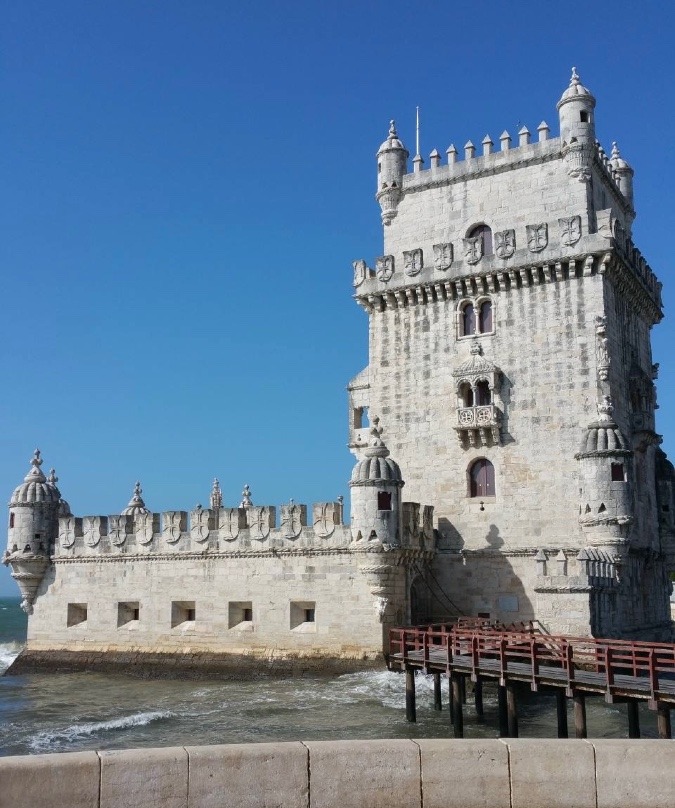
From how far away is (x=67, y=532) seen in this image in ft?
121

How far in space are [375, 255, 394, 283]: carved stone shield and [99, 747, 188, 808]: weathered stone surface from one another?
28.2 m

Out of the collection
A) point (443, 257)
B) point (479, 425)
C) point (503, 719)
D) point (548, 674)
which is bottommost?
point (503, 719)

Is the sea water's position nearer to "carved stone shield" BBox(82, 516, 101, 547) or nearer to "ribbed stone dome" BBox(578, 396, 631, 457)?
"carved stone shield" BBox(82, 516, 101, 547)

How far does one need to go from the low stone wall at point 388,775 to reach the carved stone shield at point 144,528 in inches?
1033

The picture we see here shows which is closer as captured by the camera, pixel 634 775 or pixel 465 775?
pixel 465 775

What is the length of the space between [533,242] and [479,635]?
1625 cm

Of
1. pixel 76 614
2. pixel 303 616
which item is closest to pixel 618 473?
pixel 303 616

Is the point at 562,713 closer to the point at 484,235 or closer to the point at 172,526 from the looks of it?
the point at 172,526

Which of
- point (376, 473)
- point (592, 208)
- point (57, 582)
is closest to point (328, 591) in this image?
point (376, 473)

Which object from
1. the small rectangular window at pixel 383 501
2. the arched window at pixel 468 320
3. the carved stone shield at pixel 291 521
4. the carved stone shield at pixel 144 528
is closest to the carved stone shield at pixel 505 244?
the arched window at pixel 468 320

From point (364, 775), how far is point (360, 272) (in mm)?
28628

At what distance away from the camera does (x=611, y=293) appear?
32906mm

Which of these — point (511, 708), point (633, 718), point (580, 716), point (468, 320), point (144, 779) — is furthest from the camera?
point (468, 320)

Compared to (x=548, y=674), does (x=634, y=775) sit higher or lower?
higher
